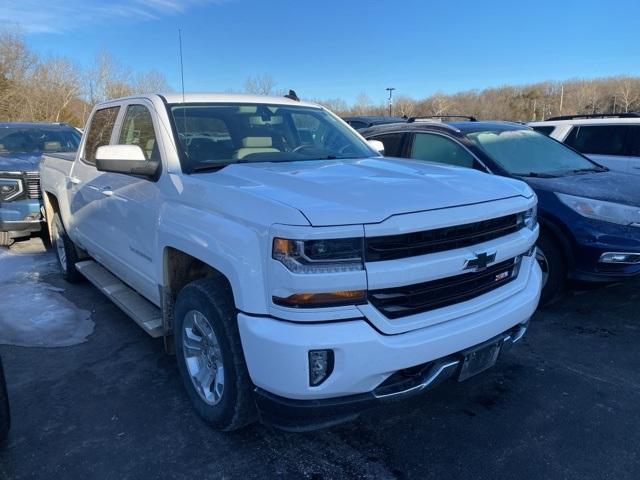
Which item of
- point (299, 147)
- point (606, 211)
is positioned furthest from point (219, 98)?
point (606, 211)

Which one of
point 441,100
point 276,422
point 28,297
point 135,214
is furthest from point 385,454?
point 441,100

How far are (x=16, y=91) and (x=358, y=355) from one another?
41.9 m

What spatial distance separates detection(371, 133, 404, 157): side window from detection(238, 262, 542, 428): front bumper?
3972mm

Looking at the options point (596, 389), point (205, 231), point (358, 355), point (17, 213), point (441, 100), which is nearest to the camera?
point (358, 355)

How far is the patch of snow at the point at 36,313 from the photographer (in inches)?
163

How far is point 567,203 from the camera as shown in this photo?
14.2 ft

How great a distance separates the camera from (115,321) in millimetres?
4480

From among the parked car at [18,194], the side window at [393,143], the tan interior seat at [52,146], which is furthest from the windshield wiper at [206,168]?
the tan interior seat at [52,146]

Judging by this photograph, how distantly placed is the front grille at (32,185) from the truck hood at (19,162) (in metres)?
0.08

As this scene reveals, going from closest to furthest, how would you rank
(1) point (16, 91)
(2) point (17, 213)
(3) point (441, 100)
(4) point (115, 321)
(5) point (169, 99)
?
1. (5) point (169, 99)
2. (4) point (115, 321)
3. (2) point (17, 213)
4. (1) point (16, 91)
5. (3) point (441, 100)

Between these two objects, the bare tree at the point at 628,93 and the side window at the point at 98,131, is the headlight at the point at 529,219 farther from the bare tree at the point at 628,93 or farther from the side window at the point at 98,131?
the bare tree at the point at 628,93

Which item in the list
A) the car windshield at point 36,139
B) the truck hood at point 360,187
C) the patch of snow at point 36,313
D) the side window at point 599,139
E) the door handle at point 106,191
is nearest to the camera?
the truck hood at point 360,187

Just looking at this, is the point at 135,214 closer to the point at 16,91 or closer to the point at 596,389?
the point at 596,389

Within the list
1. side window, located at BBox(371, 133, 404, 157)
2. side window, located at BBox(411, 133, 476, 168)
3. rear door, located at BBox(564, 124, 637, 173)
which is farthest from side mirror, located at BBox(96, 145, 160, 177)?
rear door, located at BBox(564, 124, 637, 173)
